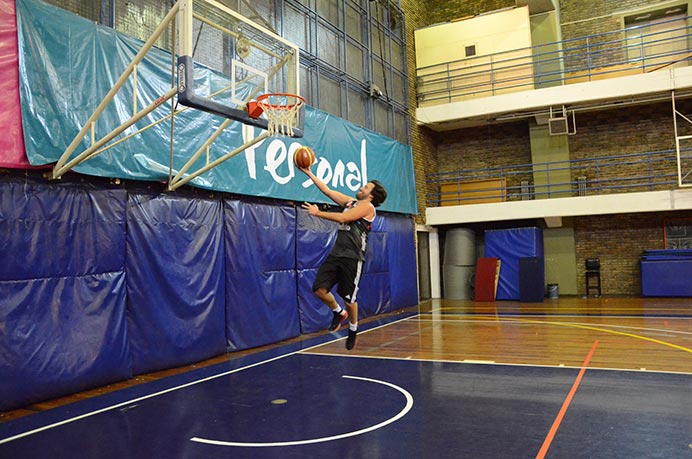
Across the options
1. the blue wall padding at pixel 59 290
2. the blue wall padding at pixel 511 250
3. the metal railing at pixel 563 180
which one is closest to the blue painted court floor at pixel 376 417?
the blue wall padding at pixel 59 290

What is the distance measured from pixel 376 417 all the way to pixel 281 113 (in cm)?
321

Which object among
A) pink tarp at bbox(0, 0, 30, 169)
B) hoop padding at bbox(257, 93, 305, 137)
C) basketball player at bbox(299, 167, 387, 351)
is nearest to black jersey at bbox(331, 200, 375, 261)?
basketball player at bbox(299, 167, 387, 351)

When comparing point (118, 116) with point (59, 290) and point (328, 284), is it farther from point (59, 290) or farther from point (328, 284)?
point (328, 284)

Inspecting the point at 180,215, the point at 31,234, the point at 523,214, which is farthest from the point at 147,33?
the point at 523,214

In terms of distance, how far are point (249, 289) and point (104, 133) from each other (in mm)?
2848

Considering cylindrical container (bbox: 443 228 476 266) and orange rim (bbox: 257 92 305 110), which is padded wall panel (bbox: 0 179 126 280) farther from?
cylindrical container (bbox: 443 228 476 266)

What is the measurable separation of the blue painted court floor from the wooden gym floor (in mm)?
→ 14

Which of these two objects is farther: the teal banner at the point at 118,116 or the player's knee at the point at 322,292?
the player's knee at the point at 322,292

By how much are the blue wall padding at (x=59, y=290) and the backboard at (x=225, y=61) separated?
64.7 inches

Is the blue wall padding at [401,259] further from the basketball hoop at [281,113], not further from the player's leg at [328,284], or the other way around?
the player's leg at [328,284]

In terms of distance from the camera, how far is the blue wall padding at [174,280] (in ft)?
18.4

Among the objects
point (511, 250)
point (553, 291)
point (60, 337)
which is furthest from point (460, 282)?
point (60, 337)

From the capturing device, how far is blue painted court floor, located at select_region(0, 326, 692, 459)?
3.25 m

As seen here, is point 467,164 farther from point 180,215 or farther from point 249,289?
point 180,215
